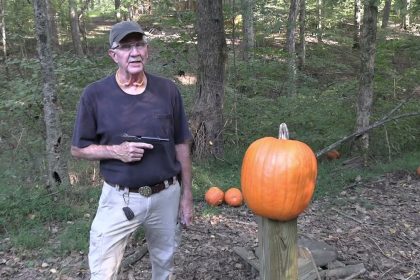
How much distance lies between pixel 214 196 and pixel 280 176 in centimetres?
362

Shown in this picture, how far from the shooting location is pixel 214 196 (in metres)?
6.14

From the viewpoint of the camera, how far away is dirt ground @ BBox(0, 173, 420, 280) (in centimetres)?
440

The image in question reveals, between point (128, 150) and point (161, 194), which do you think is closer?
point (128, 150)

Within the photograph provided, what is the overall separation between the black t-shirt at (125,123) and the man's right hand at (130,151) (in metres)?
0.09

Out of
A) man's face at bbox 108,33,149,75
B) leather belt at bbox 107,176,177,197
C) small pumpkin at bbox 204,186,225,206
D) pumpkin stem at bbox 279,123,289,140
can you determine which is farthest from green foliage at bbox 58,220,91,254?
pumpkin stem at bbox 279,123,289,140

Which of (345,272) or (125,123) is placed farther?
(345,272)

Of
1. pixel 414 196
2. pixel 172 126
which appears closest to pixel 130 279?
pixel 172 126

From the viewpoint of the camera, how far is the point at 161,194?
121 inches

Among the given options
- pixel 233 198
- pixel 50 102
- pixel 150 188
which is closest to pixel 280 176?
pixel 150 188

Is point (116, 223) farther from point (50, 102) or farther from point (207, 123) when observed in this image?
point (207, 123)

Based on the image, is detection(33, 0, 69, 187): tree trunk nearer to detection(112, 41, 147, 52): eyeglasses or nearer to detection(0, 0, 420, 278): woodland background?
detection(0, 0, 420, 278): woodland background

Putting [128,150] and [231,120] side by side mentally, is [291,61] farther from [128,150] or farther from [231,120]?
[128,150]

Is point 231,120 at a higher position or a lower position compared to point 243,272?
higher

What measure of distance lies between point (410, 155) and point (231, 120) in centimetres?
339
